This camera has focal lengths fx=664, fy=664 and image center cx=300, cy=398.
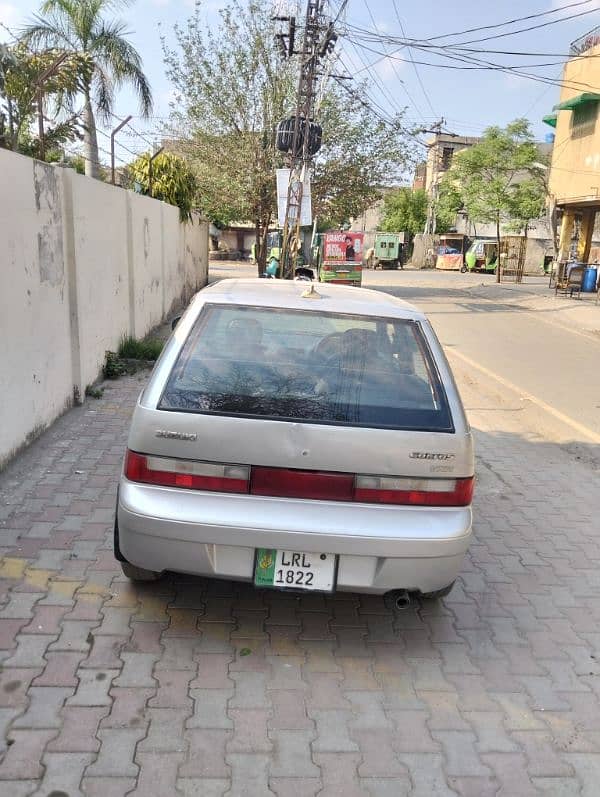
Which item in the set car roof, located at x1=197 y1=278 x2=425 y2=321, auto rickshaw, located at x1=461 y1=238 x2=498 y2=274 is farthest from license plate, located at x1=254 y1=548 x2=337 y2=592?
auto rickshaw, located at x1=461 y1=238 x2=498 y2=274

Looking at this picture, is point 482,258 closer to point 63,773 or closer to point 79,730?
point 79,730

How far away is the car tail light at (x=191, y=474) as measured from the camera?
2.74 metres

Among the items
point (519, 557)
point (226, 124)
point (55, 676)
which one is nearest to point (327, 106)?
point (226, 124)

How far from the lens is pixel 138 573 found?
124 inches

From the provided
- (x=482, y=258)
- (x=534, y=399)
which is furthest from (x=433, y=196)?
(x=534, y=399)

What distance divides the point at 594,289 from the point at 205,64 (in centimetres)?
1471

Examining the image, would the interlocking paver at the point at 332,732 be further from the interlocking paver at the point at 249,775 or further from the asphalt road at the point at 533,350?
the asphalt road at the point at 533,350

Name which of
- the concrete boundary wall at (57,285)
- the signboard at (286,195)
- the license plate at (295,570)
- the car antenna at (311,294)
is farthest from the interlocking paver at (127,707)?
the signboard at (286,195)

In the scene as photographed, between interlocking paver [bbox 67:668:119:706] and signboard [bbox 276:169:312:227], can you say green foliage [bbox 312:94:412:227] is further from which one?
interlocking paver [bbox 67:668:119:706]

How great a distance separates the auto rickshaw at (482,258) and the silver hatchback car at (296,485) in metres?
37.8

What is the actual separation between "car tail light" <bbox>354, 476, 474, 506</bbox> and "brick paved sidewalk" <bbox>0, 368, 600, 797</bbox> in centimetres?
76

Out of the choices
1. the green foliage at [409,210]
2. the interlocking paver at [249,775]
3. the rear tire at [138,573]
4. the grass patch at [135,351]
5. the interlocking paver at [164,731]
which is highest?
the green foliage at [409,210]

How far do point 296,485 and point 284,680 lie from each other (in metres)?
0.82

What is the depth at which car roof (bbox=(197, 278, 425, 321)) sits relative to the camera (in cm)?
328
